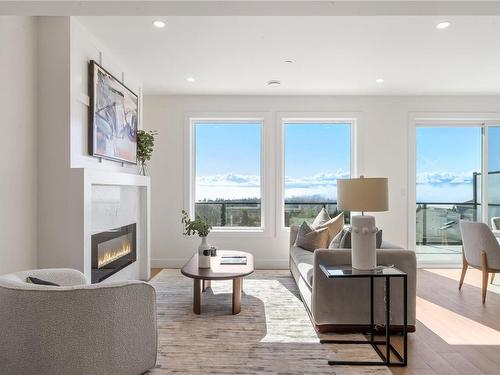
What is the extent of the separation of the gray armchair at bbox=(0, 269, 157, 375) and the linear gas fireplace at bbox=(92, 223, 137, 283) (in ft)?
4.15

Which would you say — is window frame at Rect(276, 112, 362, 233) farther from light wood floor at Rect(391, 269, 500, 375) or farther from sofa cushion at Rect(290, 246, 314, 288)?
light wood floor at Rect(391, 269, 500, 375)

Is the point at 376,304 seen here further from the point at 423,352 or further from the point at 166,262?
the point at 166,262

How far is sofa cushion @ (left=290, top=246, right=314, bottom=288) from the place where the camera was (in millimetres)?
2977

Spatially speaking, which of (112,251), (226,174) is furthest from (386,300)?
(226,174)

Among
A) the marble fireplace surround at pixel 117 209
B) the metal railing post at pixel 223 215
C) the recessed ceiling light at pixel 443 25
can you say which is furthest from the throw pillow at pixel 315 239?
the recessed ceiling light at pixel 443 25

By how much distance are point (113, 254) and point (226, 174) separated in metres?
2.24

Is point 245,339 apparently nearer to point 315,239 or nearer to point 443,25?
point 315,239

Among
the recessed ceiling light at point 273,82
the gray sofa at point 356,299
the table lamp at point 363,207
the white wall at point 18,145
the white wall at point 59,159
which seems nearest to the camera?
the table lamp at point 363,207

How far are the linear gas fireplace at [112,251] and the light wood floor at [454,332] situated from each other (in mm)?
2639

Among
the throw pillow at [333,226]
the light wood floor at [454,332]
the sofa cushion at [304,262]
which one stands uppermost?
the throw pillow at [333,226]

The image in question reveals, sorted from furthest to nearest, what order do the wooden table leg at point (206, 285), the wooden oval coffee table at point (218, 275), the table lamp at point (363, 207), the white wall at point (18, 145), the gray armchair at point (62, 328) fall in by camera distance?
the wooden table leg at point (206, 285) < the wooden oval coffee table at point (218, 275) < the white wall at point (18, 145) < the table lamp at point (363, 207) < the gray armchair at point (62, 328)

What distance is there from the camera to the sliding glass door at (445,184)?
515 centimetres

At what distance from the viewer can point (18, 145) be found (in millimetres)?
2619

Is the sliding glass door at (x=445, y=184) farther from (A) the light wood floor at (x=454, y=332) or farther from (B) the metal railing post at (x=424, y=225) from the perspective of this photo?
(A) the light wood floor at (x=454, y=332)
